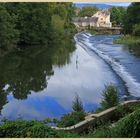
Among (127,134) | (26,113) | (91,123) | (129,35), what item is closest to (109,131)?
(127,134)

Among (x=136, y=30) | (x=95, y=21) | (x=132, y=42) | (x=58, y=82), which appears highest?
(x=136, y=30)

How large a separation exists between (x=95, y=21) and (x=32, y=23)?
1084 centimetres

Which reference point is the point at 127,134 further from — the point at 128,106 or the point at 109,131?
the point at 128,106

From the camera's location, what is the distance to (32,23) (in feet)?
148

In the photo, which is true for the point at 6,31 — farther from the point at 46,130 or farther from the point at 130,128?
the point at 130,128

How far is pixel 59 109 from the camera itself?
1462cm

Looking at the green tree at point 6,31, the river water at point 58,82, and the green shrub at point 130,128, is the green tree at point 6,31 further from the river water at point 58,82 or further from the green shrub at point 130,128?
the green shrub at point 130,128

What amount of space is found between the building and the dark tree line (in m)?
2.34

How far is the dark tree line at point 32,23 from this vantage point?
1448 inches

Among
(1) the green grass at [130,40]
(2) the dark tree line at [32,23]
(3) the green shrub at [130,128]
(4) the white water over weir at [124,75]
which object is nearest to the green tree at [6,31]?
(2) the dark tree line at [32,23]

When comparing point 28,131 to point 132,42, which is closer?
point 28,131

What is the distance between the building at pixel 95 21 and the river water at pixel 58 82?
2040 cm

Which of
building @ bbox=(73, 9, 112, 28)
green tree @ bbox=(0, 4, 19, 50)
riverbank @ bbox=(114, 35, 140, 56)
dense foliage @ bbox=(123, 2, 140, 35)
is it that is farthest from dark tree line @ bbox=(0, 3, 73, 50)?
dense foliage @ bbox=(123, 2, 140, 35)

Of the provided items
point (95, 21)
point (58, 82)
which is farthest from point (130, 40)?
point (58, 82)
